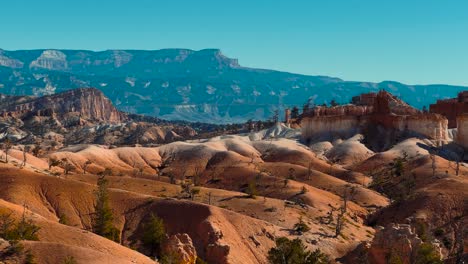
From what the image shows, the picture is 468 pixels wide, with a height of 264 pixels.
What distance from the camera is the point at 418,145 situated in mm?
169000

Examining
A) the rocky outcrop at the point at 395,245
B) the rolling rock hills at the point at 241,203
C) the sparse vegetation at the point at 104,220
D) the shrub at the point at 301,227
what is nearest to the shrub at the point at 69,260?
the rolling rock hills at the point at 241,203

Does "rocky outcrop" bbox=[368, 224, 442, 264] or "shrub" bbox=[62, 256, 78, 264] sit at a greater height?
"shrub" bbox=[62, 256, 78, 264]

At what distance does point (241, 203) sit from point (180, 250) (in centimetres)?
3180

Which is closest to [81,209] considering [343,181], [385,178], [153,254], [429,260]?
[153,254]

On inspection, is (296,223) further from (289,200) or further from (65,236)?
(65,236)

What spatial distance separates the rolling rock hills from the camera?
243 ft

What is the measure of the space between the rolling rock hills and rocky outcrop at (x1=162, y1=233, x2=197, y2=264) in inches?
6.8

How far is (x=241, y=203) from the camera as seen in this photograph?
104 meters

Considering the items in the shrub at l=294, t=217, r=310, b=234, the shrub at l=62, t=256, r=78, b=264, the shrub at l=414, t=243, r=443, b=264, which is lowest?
the shrub at l=294, t=217, r=310, b=234

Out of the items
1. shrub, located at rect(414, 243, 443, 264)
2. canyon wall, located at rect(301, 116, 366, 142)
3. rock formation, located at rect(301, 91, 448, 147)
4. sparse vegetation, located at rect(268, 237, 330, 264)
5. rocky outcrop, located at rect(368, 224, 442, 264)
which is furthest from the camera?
canyon wall, located at rect(301, 116, 366, 142)

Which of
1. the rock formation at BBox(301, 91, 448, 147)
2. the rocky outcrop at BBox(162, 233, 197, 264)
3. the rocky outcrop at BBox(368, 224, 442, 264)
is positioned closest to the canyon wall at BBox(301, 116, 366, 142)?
the rock formation at BBox(301, 91, 448, 147)

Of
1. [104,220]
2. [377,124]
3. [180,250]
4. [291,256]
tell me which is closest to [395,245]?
[291,256]

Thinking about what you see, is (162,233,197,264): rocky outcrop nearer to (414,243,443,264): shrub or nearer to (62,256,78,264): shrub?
(62,256,78,264): shrub

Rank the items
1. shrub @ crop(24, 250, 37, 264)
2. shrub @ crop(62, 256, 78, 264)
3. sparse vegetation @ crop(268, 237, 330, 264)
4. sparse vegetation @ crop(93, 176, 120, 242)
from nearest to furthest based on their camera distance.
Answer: shrub @ crop(62, 256, 78, 264) → shrub @ crop(24, 250, 37, 264) → sparse vegetation @ crop(268, 237, 330, 264) → sparse vegetation @ crop(93, 176, 120, 242)
